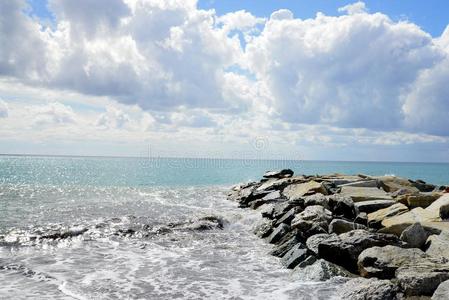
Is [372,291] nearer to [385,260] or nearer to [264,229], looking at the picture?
[385,260]

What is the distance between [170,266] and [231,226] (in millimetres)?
8693

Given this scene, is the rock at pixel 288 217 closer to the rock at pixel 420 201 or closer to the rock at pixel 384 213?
the rock at pixel 384 213

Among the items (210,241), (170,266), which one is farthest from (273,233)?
(170,266)

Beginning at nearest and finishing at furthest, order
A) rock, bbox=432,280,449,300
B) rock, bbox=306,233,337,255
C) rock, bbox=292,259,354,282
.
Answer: rock, bbox=432,280,449,300, rock, bbox=292,259,354,282, rock, bbox=306,233,337,255

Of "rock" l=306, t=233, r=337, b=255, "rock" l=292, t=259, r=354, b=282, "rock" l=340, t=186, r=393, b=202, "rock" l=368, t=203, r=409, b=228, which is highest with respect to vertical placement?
"rock" l=340, t=186, r=393, b=202

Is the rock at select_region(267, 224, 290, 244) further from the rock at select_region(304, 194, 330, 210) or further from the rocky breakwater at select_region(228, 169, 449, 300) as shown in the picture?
the rock at select_region(304, 194, 330, 210)

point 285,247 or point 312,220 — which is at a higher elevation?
point 312,220

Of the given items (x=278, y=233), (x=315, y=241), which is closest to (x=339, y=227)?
(x=315, y=241)

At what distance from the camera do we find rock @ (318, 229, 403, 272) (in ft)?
44.0

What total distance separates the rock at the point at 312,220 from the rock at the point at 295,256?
9.75ft

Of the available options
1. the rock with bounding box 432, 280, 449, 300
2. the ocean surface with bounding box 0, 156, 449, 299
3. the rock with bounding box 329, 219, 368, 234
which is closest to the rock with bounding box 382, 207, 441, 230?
the rock with bounding box 329, 219, 368, 234

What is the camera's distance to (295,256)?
1398 centimetres

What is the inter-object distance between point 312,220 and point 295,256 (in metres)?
4.30

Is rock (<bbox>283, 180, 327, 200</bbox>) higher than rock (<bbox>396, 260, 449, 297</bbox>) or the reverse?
higher
